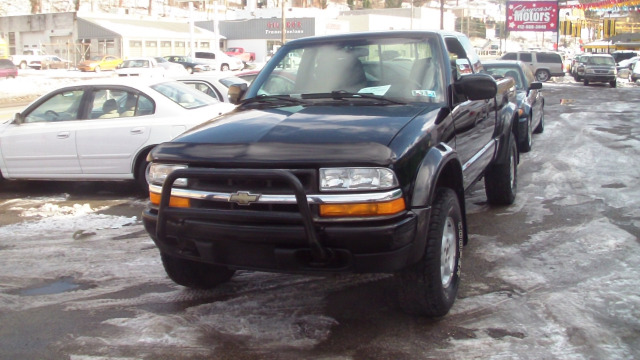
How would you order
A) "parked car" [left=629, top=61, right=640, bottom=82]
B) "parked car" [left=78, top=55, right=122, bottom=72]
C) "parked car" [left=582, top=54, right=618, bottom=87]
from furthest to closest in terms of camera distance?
1. "parked car" [left=78, top=55, right=122, bottom=72]
2. "parked car" [left=629, top=61, right=640, bottom=82]
3. "parked car" [left=582, top=54, right=618, bottom=87]

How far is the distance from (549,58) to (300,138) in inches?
1472

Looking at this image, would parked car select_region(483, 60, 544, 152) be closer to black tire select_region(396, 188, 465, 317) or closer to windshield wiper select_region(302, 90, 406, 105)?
windshield wiper select_region(302, 90, 406, 105)

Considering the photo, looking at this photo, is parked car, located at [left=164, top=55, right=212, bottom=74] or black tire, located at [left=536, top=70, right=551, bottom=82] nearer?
black tire, located at [left=536, top=70, right=551, bottom=82]

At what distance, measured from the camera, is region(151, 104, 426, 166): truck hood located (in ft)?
11.4

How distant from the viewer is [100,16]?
6788 centimetres

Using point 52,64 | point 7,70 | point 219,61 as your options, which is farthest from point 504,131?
point 52,64

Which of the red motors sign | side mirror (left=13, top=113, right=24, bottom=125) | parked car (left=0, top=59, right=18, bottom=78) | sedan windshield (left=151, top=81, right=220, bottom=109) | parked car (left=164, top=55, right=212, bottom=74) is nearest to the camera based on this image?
sedan windshield (left=151, top=81, right=220, bottom=109)

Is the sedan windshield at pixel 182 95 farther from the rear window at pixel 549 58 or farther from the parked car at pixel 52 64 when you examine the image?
the parked car at pixel 52 64

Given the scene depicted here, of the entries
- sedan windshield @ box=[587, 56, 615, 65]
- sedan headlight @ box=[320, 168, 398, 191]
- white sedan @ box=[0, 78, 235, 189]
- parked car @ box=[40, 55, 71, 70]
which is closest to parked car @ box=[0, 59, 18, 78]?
parked car @ box=[40, 55, 71, 70]

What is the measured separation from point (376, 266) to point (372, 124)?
2.89 ft

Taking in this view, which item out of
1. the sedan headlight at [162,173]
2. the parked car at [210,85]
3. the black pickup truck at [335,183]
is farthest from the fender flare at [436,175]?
the parked car at [210,85]

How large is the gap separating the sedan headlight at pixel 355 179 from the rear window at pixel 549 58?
1468 inches

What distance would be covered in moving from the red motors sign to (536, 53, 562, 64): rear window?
508 inches

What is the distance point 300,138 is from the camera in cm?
366
